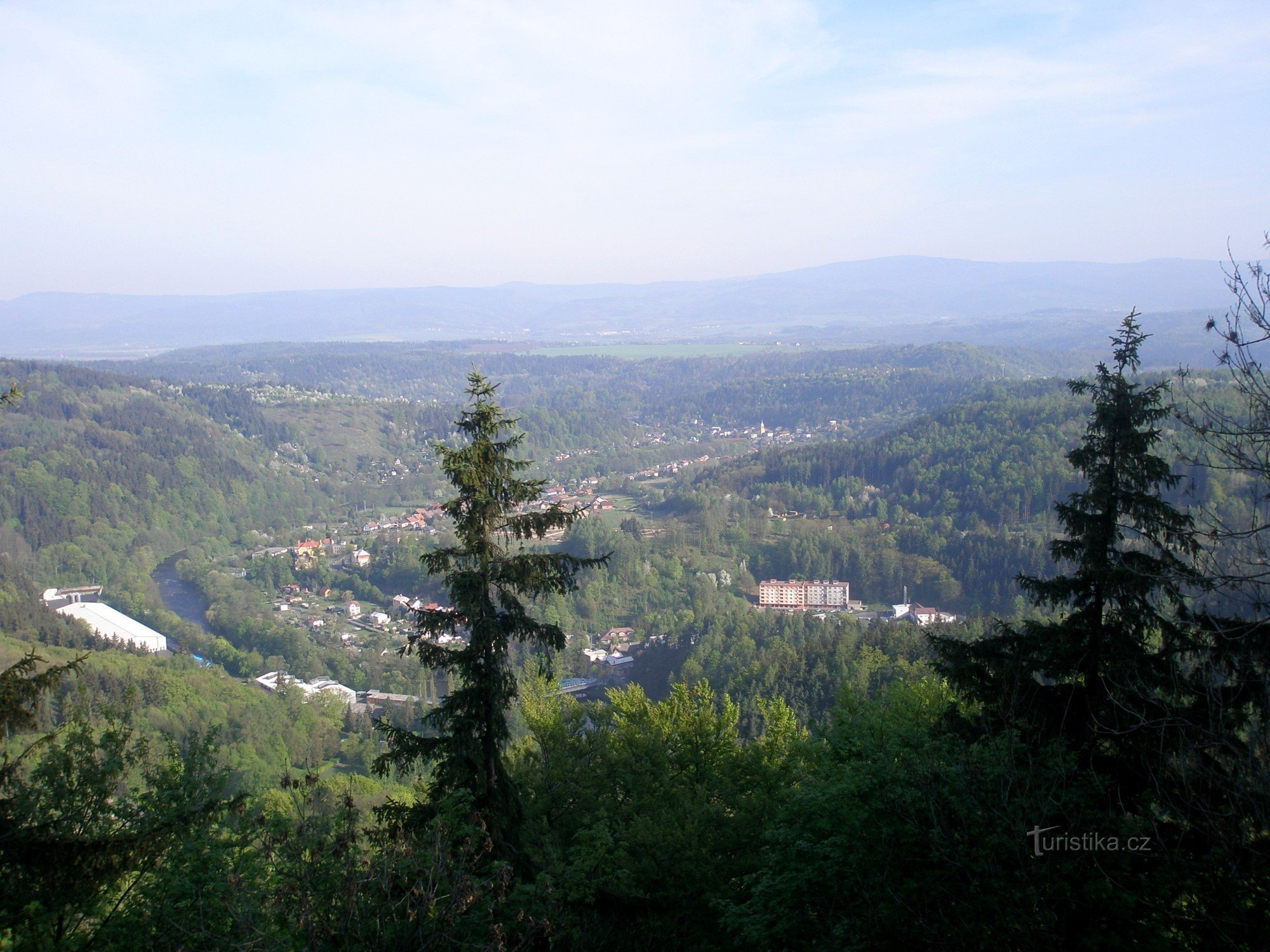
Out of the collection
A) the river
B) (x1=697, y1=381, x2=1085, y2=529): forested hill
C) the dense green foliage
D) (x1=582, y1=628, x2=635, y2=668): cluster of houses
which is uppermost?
the dense green foliage

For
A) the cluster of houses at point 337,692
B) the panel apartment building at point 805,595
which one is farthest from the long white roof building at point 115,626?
the panel apartment building at point 805,595

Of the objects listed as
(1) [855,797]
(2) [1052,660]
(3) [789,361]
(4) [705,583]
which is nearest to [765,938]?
(1) [855,797]

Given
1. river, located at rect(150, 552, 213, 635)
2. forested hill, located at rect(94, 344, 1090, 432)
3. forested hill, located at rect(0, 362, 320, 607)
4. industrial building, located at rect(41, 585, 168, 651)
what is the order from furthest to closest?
forested hill, located at rect(94, 344, 1090, 432) < forested hill, located at rect(0, 362, 320, 607) < river, located at rect(150, 552, 213, 635) < industrial building, located at rect(41, 585, 168, 651)

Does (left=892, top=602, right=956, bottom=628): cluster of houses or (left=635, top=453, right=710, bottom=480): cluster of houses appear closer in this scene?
(left=892, top=602, right=956, bottom=628): cluster of houses

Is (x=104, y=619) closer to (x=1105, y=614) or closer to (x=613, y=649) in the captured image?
(x=613, y=649)

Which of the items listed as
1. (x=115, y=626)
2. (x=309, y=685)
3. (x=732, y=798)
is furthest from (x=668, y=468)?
(x=732, y=798)
